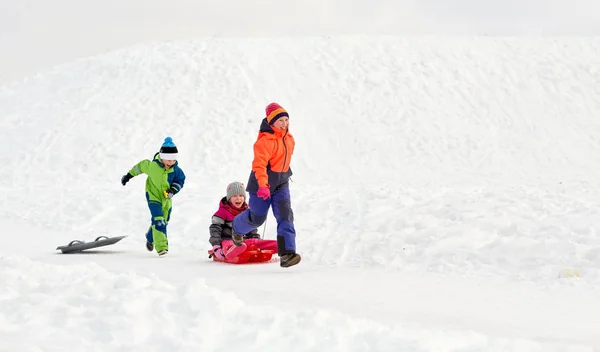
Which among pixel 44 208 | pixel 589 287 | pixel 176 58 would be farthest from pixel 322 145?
pixel 589 287

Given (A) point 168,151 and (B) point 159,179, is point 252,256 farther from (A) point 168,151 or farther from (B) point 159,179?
(A) point 168,151

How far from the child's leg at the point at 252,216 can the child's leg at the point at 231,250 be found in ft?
0.67

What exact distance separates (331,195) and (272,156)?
5259 millimetres

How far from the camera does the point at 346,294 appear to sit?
5508 mm

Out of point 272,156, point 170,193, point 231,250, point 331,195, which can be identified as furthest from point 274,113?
point 331,195

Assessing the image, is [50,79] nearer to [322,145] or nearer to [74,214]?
[322,145]

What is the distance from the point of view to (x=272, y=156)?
7.20m

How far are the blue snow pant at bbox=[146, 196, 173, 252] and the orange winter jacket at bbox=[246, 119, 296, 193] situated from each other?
220 centimetres

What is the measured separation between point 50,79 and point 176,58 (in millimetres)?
6127

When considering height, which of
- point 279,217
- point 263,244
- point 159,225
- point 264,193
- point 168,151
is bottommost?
point 263,244

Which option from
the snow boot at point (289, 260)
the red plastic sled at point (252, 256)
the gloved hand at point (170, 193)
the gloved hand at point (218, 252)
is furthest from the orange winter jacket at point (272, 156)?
the gloved hand at point (170, 193)

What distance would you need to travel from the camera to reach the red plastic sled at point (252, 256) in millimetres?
7863

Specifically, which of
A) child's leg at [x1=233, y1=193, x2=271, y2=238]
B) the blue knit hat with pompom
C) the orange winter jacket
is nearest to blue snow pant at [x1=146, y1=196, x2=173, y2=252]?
the blue knit hat with pompom

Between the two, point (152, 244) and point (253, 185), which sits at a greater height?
point (253, 185)
